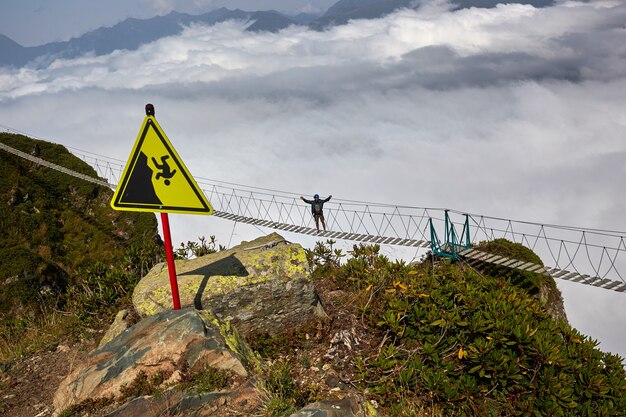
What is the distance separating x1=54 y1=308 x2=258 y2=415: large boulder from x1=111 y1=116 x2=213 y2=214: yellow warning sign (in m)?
1.68

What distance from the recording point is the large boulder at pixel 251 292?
876 cm

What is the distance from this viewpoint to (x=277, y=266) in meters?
9.18

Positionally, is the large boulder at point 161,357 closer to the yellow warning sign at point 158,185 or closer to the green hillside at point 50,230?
the yellow warning sign at point 158,185

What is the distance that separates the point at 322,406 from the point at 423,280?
4.49 meters

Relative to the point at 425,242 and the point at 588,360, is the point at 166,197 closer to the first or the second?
the point at 588,360

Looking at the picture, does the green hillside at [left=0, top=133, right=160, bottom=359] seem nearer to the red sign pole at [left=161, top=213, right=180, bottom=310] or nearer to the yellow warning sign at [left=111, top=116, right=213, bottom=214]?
the red sign pole at [left=161, top=213, right=180, bottom=310]

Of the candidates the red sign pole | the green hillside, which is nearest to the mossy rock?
the green hillside

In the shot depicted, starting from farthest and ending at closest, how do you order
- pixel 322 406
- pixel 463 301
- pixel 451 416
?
pixel 463 301 < pixel 451 416 < pixel 322 406

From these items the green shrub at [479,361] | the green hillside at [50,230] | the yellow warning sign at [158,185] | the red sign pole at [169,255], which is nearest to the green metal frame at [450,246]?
the green hillside at [50,230]

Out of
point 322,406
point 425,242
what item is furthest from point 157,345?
point 425,242

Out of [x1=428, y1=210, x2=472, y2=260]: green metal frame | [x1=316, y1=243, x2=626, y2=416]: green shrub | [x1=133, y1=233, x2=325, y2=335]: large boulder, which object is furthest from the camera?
[x1=428, y1=210, x2=472, y2=260]: green metal frame

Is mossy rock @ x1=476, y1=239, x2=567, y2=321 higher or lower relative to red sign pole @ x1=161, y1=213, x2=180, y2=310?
lower

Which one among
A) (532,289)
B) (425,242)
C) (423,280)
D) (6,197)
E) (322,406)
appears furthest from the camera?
(425,242)

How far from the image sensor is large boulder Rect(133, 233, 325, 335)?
8.76 meters
